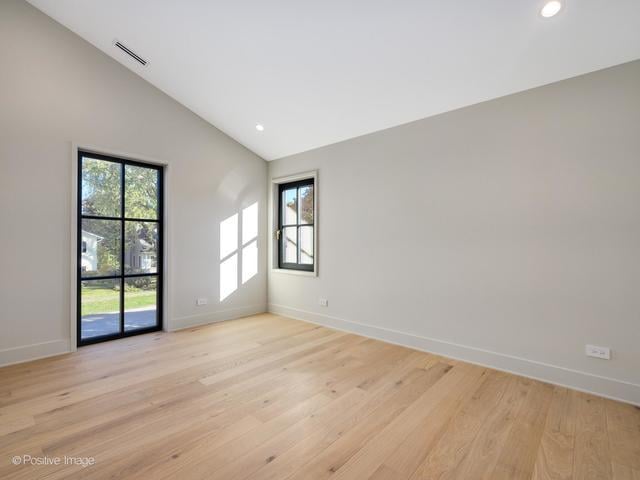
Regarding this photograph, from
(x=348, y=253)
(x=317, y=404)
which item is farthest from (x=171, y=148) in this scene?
(x=317, y=404)

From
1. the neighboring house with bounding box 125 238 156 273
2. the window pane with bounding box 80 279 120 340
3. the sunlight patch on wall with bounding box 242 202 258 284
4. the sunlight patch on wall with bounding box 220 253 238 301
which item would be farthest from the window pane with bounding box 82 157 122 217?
the sunlight patch on wall with bounding box 242 202 258 284

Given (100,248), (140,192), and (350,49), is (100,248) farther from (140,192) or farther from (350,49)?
(350,49)

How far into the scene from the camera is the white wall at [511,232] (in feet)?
7.48

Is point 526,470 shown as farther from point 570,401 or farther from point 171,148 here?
point 171,148

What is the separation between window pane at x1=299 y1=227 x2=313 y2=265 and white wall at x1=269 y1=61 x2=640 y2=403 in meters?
0.71

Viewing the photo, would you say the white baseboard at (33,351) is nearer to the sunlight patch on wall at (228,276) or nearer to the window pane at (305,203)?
the sunlight patch on wall at (228,276)

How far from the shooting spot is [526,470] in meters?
1.56

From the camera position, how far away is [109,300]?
11.5 feet

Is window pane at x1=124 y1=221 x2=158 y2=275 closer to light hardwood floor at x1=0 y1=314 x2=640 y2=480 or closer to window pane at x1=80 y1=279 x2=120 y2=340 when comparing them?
window pane at x1=80 y1=279 x2=120 y2=340

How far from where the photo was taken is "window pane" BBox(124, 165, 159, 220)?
3.63 metres

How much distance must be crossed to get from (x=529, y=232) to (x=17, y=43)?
15.9 feet

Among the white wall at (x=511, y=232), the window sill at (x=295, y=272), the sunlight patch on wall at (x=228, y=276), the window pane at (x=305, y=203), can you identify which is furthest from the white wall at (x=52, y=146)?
the white wall at (x=511, y=232)

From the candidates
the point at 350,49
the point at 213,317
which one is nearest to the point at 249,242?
the point at 213,317

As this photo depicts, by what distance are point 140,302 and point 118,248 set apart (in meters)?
0.71
